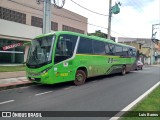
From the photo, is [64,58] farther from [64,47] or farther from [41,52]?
[41,52]

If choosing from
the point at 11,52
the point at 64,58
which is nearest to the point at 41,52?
the point at 64,58

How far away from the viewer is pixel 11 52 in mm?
28891

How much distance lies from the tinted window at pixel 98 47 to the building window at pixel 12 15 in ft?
54.5

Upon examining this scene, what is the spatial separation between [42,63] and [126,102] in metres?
4.65

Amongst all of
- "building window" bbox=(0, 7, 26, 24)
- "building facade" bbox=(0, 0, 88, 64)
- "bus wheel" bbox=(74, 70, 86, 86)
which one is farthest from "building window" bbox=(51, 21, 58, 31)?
"bus wheel" bbox=(74, 70, 86, 86)

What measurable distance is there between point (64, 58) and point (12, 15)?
20.0 m

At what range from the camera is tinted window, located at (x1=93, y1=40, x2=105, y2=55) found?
14.3 metres

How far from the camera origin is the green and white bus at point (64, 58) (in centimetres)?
1068

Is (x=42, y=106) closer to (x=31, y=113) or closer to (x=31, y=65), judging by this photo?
(x=31, y=113)

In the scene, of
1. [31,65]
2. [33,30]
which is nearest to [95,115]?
[31,65]

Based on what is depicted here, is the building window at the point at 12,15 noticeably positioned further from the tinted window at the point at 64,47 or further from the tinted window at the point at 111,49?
the tinted window at the point at 64,47

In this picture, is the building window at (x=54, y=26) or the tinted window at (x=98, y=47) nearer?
the tinted window at (x=98, y=47)

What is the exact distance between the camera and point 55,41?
1086cm

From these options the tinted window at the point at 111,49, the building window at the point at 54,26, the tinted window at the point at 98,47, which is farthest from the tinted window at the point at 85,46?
the building window at the point at 54,26
